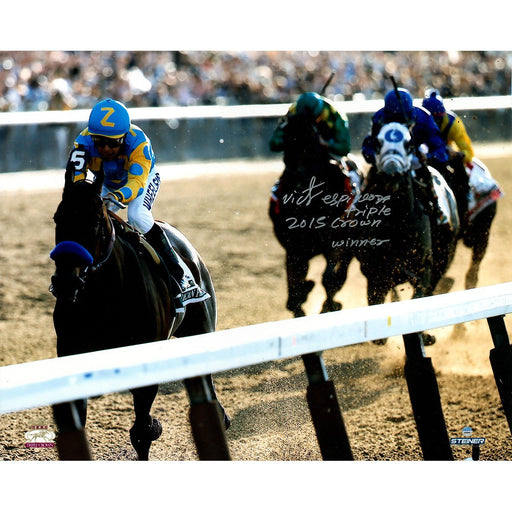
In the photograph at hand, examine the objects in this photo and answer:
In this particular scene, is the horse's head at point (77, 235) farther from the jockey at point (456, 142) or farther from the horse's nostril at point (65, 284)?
the jockey at point (456, 142)

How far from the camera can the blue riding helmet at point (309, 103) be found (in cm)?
327

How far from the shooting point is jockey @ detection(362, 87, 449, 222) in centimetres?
334

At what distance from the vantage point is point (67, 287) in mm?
2221

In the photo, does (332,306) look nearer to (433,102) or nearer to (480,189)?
(433,102)

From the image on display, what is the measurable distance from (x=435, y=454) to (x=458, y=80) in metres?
2.03

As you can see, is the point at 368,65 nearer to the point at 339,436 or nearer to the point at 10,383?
the point at 339,436

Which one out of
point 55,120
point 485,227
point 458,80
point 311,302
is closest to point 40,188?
point 55,120

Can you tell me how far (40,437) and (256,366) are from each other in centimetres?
83

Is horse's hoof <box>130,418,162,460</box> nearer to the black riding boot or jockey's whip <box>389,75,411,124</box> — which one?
the black riding boot

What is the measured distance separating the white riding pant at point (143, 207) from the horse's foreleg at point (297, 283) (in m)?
0.88

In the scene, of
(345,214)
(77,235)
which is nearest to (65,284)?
(77,235)

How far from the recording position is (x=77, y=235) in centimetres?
235
